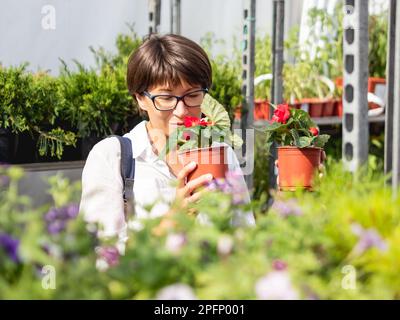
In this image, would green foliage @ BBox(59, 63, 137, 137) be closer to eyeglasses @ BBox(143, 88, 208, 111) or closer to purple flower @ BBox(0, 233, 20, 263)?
eyeglasses @ BBox(143, 88, 208, 111)

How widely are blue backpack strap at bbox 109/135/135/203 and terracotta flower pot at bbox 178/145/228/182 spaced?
20cm

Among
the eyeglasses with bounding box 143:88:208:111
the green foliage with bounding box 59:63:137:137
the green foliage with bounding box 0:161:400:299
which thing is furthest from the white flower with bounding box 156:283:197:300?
the green foliage with bounding box 59:63:137:137

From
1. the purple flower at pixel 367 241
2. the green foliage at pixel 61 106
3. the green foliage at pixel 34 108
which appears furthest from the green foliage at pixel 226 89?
the purple flower at pixel 367 241

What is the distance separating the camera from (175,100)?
1575 mm

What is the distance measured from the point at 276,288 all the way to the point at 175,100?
97 cm

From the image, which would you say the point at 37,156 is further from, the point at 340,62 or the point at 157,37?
the point at 340,62

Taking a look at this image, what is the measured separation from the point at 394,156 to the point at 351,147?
171mm

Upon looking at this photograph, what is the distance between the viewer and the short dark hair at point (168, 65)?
1.60m

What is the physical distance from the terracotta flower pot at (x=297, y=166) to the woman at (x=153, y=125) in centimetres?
10

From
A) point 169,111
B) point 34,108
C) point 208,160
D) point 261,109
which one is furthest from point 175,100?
point 261,109

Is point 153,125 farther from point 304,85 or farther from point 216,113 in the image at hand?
point 304,85

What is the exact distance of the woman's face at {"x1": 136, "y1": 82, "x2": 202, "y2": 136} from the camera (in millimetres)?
1561

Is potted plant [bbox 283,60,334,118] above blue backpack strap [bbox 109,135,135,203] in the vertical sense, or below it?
above

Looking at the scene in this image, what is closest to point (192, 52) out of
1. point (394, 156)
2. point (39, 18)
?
point (394, 156)
